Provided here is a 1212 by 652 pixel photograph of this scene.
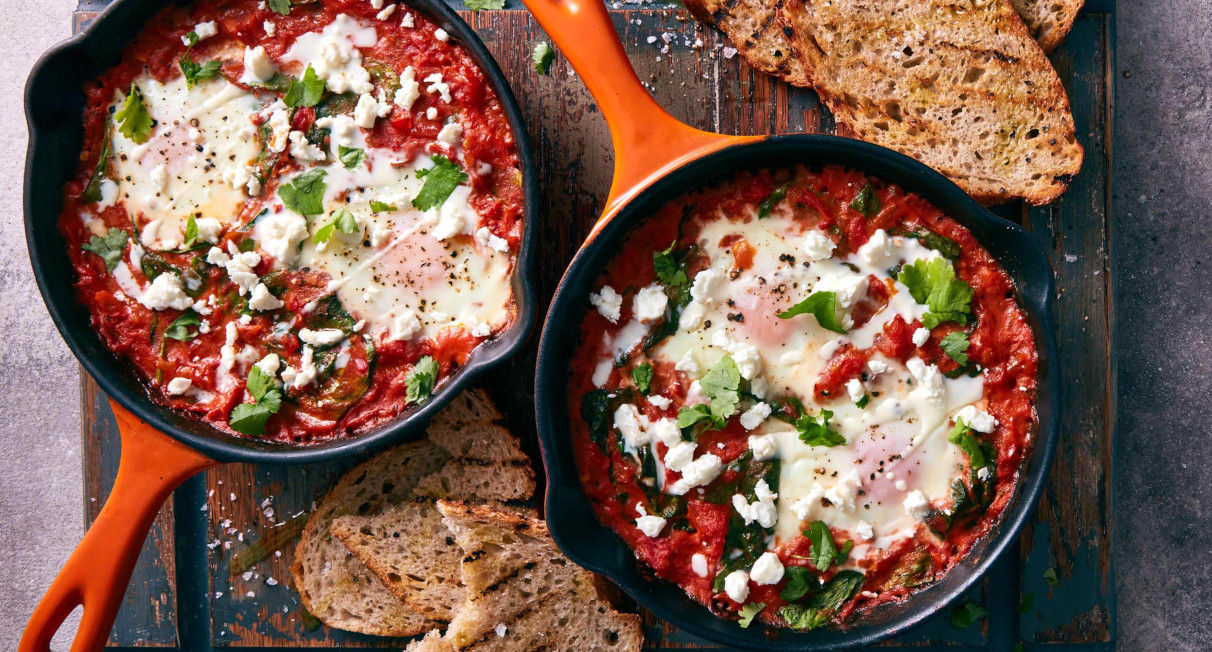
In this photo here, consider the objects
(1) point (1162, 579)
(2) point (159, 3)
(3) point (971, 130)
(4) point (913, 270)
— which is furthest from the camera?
(1) point (1162, 579)

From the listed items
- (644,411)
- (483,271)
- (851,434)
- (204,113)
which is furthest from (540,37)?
(851,434)

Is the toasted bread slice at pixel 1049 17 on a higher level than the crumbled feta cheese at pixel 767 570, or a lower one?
higher

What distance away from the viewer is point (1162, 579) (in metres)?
3.54

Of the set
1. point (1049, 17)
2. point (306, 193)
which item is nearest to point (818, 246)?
point (1049, 17)

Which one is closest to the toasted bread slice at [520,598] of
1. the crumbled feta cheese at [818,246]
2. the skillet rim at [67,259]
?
the skillet rim at [67,259]

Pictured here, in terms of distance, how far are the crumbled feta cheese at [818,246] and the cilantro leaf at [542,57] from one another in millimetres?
1205

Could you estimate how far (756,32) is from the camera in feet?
10.5

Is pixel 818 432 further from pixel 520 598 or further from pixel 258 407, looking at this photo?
pixel 258 407

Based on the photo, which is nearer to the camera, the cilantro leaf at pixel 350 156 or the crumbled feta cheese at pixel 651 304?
the crumbled feta cheese at pixel 651 304

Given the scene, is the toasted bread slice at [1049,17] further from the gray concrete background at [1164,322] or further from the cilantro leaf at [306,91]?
the cilantro leaf at [306,91]

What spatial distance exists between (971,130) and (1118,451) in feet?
4.78

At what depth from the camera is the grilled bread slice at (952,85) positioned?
10.3ft

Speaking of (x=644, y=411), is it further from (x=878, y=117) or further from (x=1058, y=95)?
(x=1058, y=95)

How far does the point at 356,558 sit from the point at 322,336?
95 cm
